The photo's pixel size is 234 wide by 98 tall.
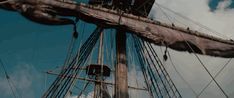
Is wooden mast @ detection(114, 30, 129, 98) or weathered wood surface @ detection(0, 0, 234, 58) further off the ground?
weathered wood surface @ detection(0, 0, 234, 58)

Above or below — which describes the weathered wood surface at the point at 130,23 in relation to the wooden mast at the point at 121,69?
above

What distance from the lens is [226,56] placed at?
12.7 m

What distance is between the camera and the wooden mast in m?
10.5

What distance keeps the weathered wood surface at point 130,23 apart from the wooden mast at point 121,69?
1.73 ft

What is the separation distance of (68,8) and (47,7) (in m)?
0.61

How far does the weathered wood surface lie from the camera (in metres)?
10.5

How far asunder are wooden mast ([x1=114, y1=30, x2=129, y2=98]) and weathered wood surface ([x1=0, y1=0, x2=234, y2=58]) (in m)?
0.53

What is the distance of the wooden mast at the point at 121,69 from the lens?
34.5ft

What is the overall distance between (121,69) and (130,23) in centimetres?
163

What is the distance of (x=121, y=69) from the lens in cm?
1096

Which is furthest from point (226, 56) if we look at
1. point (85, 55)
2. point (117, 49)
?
point (85, 55)

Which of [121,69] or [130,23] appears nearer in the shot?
[121,69]

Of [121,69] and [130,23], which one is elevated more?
[130,23]

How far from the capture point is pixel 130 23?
38.6ft
